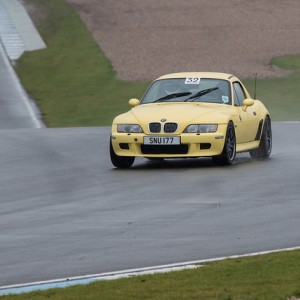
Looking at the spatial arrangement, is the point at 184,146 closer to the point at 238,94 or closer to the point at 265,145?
the point at 238,94

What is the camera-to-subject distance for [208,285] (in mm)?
8484

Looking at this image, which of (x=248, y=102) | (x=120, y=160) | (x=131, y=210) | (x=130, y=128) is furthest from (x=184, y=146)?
(x=131, y=210)

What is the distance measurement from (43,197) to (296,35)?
35.1 meters

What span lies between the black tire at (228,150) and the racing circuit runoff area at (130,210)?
151 mm

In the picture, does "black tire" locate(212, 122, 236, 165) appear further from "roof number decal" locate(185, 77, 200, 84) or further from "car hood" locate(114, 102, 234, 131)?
"roof number decal" locate(185, 77, 200, 84)

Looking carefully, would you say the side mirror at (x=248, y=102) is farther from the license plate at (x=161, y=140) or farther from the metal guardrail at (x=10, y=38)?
the metal guardrail at (x=10, y=38)

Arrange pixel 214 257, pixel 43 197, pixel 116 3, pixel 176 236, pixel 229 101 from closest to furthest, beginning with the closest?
1. pixel 214 257
2. pixel 176 236
3. pixel 43 197
4. pixel 229 101
5. pixel 116 3

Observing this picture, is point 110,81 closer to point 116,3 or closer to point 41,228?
point 116,3

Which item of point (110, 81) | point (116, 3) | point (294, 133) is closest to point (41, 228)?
point (294, 133)

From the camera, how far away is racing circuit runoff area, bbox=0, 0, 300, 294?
10.5 meters

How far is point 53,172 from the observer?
18.0 meters

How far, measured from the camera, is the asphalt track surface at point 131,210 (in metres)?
10.5

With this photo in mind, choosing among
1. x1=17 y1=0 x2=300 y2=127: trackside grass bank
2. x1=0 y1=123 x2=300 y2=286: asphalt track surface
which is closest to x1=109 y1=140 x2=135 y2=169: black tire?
x1=0 y1=123 x2=300 y2=286: asphalt track surface

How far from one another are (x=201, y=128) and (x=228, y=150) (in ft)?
1.84
